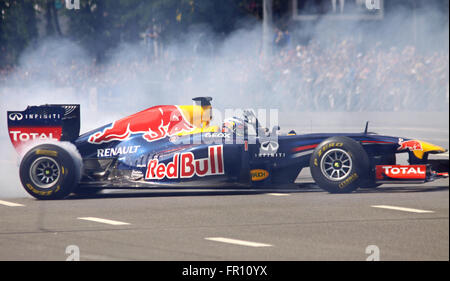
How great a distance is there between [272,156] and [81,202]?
2.16 metres

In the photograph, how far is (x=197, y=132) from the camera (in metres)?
9.25

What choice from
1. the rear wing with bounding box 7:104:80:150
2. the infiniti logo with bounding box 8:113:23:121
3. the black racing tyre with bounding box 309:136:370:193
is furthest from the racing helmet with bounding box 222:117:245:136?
the infiniti logo with bounding box 8:113:23:121

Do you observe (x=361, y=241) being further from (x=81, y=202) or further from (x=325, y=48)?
(x=325, y=48)

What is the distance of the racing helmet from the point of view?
9.23 metres

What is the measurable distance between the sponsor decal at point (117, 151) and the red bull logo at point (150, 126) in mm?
115

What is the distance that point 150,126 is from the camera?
30.8 ft

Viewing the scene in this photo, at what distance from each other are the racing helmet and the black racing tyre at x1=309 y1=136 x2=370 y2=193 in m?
0.97

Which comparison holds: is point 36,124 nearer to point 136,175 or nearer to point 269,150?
point 136,175

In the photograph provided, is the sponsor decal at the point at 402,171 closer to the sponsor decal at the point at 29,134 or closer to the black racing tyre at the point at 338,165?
the black racing tyre at the point at 338,165

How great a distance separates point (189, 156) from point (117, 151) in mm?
911

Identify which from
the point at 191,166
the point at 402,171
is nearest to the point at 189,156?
the point at 191,166

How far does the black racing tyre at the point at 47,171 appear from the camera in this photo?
8.94 metres

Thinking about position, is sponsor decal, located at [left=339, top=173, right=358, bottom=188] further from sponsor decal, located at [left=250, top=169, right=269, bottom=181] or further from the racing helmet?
the racing helmet

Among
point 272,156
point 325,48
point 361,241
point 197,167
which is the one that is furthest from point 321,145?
point 325,48
